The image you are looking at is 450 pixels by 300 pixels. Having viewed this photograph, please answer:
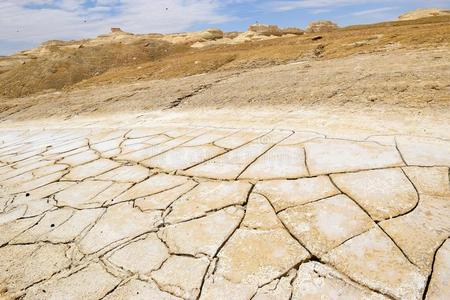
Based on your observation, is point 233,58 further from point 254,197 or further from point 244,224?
point 244,224

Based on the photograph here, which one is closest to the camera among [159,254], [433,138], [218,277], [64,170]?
[218,277]

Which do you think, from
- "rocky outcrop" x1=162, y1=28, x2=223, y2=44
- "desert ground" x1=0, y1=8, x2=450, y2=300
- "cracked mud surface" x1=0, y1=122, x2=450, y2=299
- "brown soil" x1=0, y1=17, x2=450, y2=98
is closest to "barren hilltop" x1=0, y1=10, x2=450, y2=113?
"brown soil" x1=0, y1=17, x2=450, y2=98

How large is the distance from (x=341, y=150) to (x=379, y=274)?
1250mm

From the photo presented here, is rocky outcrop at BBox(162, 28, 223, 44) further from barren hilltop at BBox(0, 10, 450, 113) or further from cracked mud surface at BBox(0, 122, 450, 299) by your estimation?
cracked mud surface at BBox(0, 122, 450, 299)

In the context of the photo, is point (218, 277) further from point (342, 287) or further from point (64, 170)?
point (64, 170)

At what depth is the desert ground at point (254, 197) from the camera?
148 centimetres

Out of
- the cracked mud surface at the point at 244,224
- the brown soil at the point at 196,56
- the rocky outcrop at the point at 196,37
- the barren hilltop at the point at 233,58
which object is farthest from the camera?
the rocky outcrop at the point at 196,37

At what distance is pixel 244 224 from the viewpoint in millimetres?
1832

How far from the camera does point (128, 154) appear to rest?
335 centimetres

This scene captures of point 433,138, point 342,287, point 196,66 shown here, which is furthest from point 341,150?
point 196,66

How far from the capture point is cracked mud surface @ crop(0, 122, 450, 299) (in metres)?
1.44

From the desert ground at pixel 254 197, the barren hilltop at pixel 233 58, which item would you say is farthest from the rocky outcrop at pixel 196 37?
the desert ground at pixel 254 197

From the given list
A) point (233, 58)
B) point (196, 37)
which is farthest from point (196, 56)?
point (196, 37)

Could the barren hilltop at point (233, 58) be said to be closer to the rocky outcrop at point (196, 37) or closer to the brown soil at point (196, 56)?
the brown soil at point (196, 56)
